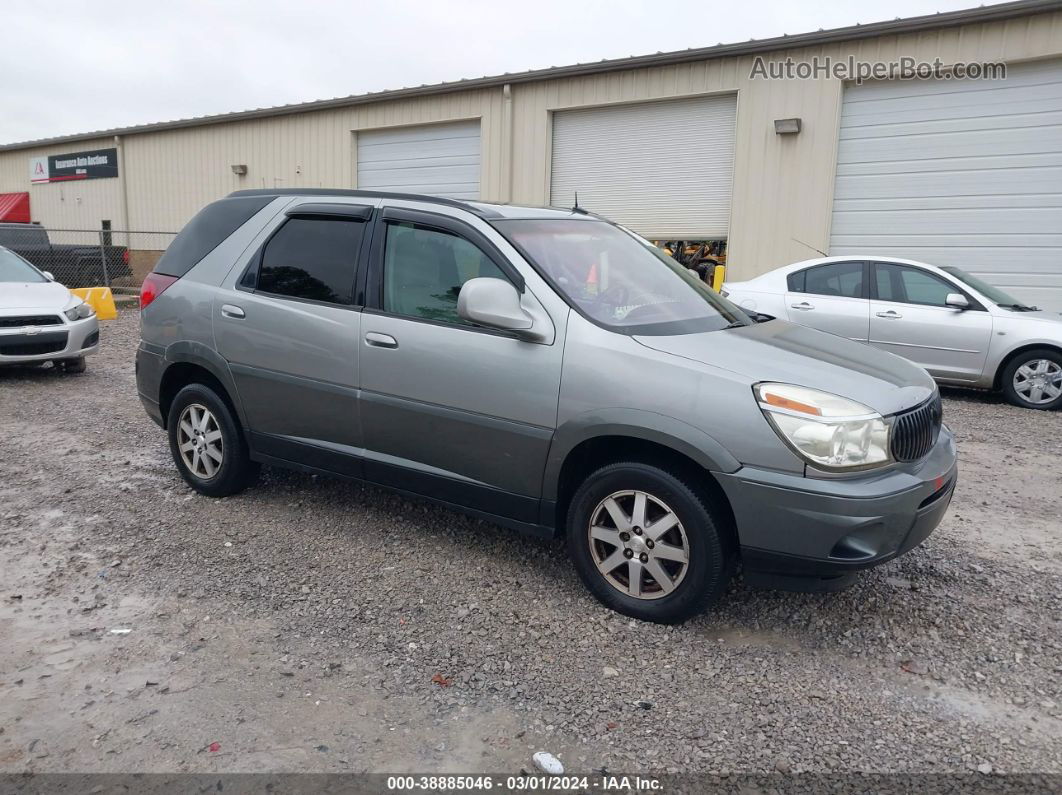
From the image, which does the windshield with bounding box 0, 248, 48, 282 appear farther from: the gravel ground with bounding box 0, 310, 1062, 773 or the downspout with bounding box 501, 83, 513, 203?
the downspout with bounding box 501, 83, 513, 203

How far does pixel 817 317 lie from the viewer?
9648mm

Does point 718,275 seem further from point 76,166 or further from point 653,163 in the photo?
point 76,166

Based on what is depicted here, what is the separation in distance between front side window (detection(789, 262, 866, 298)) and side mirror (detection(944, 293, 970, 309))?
0.88 m

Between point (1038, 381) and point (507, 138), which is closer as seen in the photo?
point (1038, 381)

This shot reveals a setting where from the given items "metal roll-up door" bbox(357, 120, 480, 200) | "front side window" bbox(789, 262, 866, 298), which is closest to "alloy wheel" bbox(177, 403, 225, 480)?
"front side window" bbox(789, 262, 866, 298)

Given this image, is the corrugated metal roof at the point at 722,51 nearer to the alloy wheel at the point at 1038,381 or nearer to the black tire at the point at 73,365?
the alloy wheel at the point at 1038,381

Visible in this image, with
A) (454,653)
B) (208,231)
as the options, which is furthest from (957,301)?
(454,653)

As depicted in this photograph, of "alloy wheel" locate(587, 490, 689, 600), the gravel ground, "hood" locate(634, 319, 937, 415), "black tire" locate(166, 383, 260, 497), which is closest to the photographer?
the gravel ground

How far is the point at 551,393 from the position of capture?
12.3 ft

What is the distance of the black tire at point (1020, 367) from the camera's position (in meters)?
8.71

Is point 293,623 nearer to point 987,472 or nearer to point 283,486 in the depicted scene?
point 283,486

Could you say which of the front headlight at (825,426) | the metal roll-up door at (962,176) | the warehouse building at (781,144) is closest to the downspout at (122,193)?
the warehouse building at (781,144)

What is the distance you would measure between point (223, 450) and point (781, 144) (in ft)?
36.6

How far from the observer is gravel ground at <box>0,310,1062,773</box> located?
284 centimetres
